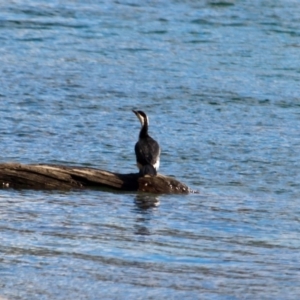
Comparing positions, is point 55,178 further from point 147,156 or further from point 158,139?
point 158,139

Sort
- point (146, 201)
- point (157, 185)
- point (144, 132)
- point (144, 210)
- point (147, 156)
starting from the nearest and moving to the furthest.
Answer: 1. point (144, 210)
2. point (146, 201)
3. point (157, 185)
4. point (147, 156)
5. point (144, 132)

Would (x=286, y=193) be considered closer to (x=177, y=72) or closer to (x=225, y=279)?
(x=225, y=279)

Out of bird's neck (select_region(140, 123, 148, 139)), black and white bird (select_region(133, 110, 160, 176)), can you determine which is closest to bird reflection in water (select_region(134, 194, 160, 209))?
black and white bird (select_region(133, 110, 160, 176))

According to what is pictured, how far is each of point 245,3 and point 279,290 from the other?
17.7m

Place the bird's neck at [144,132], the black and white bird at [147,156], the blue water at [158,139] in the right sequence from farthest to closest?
the bird's neck at [144,132] < the black and white bird at [147,156] < the blue water at [158,139]

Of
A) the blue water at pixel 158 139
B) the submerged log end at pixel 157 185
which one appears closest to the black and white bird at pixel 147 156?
the submerged log end at pixel 157 185

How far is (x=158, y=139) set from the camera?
48.7 ft

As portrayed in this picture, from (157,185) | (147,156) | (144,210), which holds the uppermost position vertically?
(147,156)

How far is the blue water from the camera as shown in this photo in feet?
27.1

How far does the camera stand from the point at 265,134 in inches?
602

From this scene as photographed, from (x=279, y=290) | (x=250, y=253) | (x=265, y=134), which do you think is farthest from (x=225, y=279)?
(x=265, y=134)

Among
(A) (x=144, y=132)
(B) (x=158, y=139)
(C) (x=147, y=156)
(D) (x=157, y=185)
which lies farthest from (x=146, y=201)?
(B) (x=158, y=139)

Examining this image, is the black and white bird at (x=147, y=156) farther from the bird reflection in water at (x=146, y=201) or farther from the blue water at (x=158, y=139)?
the blue water at (x=158, y=139)

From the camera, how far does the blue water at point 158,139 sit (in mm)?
8250
